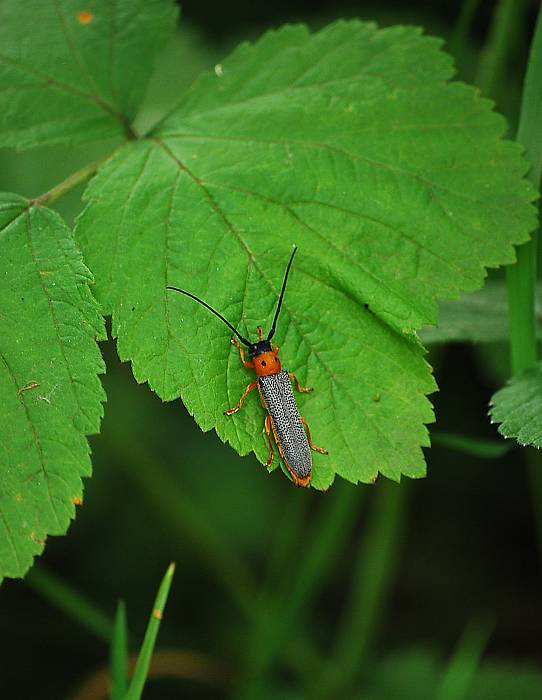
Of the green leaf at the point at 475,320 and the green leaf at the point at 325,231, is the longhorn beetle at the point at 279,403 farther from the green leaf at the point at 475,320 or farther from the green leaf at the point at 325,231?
the green leaf at the point at 475,320

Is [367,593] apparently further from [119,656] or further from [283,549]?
[119,656]

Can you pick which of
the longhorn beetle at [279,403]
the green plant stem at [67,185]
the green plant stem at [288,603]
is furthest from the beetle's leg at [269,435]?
the green plant stem at [288,603]

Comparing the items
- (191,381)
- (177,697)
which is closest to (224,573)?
(177,697)

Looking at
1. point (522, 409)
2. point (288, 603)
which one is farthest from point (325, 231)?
point (288, 603)

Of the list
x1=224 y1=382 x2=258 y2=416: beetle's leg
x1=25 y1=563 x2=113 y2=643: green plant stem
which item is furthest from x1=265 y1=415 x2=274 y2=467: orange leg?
x1=25 y1=563 x2=113 y2=643: green plant stem

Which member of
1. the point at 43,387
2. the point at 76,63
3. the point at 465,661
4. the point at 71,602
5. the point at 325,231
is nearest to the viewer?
the point at 43,387
